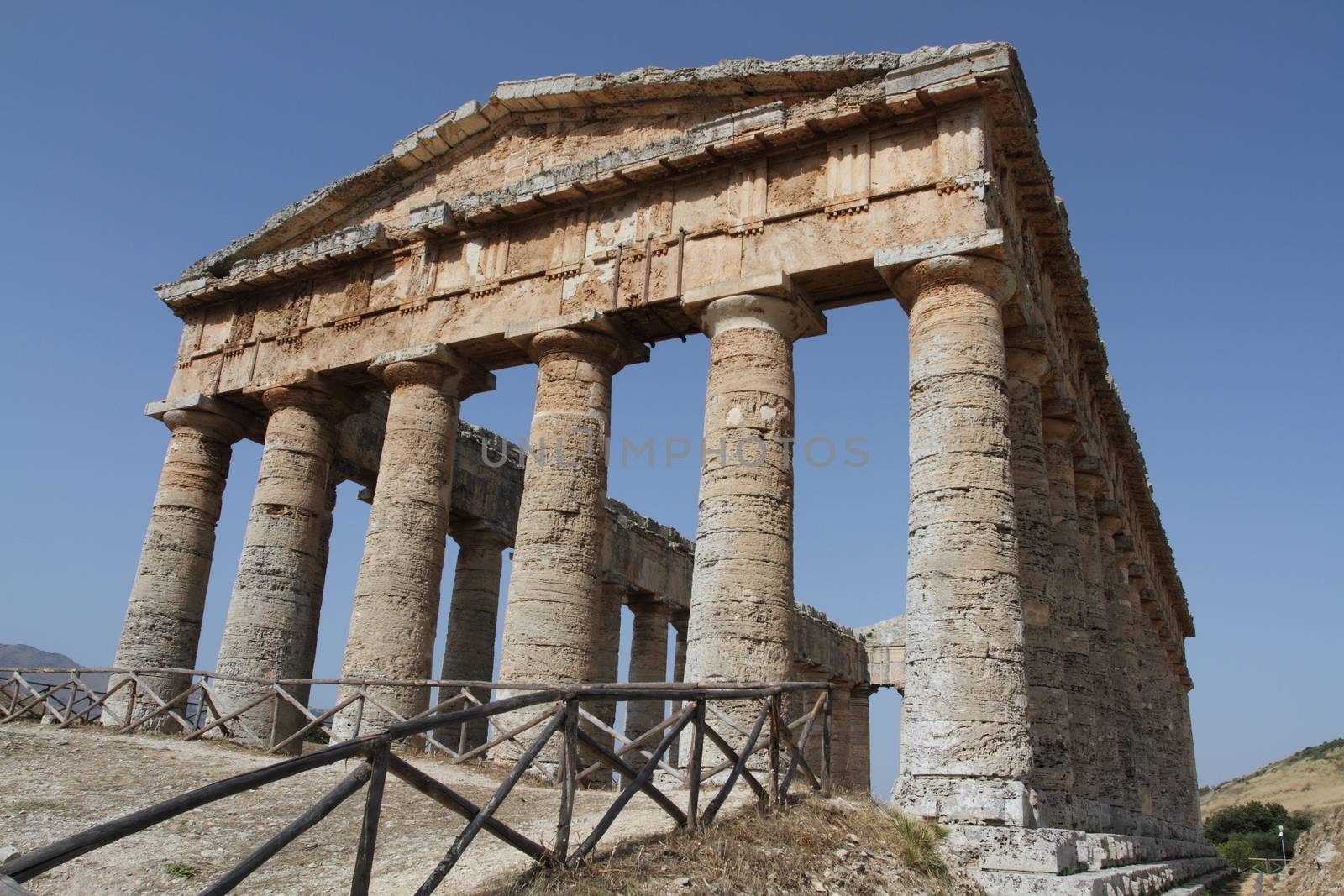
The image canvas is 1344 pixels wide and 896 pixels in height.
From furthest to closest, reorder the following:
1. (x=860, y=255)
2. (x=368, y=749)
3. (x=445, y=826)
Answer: (x=860, y=255) → (x=445, y=826) → (x=368, y=749)

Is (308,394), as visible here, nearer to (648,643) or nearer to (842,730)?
(648,643)

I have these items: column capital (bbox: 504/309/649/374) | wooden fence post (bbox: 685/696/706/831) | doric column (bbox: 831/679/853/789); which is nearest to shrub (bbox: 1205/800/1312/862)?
doric column (bbox: 831/679/853/789)

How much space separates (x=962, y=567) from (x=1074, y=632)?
536cm

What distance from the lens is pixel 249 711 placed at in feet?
52.6

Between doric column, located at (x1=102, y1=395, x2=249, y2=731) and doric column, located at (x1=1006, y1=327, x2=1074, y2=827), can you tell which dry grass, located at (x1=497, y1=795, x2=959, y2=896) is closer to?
doric column, located at (x1=1006, y1=327, x2=1074, y2=827)

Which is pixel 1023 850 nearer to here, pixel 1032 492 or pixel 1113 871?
pixel 1113 871

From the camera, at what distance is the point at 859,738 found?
103 feet

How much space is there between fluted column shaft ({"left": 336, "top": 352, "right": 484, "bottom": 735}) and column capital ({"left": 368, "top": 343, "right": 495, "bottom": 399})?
0.06 feet

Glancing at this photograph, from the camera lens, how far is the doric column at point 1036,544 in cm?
1395

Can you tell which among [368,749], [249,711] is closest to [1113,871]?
[368,749]

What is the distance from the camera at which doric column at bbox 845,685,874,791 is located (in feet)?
100.0

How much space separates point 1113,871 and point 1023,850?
7.31 feet

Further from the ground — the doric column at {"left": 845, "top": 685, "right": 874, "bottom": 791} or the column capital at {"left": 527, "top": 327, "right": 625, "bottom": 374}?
the column capital at {"left": 527, "top": 327, "right": 625, "bottom": 374}

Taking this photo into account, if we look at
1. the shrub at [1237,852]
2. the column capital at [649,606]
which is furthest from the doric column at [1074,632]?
the shrub at [1237,852]
